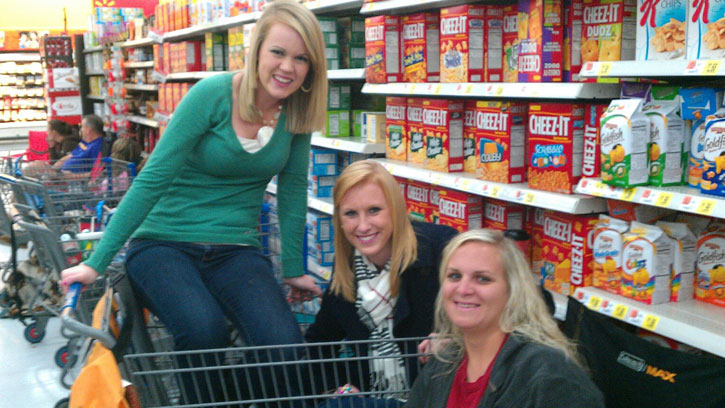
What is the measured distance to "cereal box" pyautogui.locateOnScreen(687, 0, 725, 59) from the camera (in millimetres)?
2072

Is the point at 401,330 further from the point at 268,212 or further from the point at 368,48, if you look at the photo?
the point at 368,48

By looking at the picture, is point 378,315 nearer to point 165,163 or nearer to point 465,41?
point 165,163

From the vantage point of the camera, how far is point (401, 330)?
2076mm

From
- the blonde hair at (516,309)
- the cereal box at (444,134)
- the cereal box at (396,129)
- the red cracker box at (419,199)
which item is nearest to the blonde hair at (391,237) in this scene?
the blonde hair at (516,309)

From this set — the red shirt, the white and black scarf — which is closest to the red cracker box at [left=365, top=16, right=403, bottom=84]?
the white and black scarf

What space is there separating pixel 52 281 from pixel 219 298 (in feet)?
8.72

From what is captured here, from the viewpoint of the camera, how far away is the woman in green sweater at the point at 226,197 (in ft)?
6.78

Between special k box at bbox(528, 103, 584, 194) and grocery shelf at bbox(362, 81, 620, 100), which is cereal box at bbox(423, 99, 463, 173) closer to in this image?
grocery shelf at bbox(362, 81, 620, 100)

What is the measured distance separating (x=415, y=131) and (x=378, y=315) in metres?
Answer: 1.57

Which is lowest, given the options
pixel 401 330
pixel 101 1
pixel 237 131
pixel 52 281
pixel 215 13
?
pixel 52 281

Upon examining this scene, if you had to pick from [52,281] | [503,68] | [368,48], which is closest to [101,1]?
[52,281]

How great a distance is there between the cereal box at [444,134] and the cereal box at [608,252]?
2.78ft

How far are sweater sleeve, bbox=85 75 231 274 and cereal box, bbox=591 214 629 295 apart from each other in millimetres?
1360

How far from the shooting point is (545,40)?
2658 millimetres
